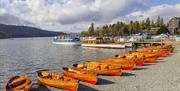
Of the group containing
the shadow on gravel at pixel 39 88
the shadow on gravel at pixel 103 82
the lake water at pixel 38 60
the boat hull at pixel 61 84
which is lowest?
the lake water at pixel 38 60

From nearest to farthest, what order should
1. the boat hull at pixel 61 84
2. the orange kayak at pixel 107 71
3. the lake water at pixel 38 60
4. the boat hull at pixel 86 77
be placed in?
the boat hull at pixel 61 84, the boat hull at pixel 86 77, the orange kayak at pixel 107 71, the lake water at pixel 38 60

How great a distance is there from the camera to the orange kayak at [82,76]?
87.3 ft

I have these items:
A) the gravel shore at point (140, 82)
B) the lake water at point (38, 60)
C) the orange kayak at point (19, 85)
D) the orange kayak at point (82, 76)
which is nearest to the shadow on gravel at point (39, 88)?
the gravel shore at point (140, 82)

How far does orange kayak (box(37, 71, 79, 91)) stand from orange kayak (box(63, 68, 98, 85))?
2.42 meters

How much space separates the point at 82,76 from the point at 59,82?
3715 mm

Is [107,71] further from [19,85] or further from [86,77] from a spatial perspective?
[19,85]

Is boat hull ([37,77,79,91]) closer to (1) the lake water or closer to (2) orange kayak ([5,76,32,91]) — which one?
(2) orange kayak ([5,76,32,91])

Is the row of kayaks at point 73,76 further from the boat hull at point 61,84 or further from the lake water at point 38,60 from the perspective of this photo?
the lake water at point 38,60

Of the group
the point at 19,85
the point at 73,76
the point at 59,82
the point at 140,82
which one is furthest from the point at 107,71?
the point at 19,85

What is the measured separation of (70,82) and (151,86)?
708 centimetres

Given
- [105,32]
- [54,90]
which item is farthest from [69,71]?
[105,32]

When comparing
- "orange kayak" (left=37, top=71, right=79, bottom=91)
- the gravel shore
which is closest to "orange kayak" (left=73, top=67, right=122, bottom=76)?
the gravel shore

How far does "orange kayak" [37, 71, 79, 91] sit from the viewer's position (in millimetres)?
23403

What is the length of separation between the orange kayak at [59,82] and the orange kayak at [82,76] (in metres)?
2.42
